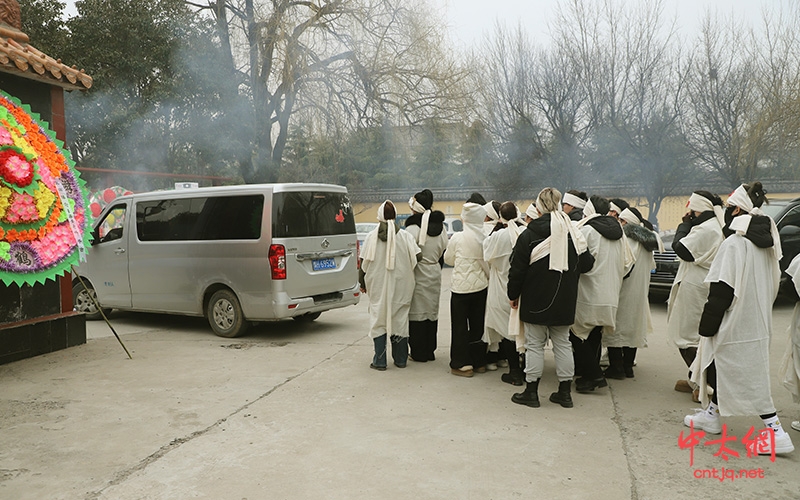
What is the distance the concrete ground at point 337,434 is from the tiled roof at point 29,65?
3.13 metres

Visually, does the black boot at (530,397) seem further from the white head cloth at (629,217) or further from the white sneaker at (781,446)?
the white head cloth at (629,217)

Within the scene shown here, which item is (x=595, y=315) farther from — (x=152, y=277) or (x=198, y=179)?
(x=198, y=179)

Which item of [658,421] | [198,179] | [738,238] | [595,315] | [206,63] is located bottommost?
[658,421]

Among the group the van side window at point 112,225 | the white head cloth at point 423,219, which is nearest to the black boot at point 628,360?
the white head cloth at point 423,219

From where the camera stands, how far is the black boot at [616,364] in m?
6.00

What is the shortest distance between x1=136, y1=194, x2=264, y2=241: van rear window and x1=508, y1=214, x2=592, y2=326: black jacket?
3.71 m

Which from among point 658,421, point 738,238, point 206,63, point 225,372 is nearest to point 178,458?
point 225,372

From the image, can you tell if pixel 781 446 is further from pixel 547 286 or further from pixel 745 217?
pixel 547 286

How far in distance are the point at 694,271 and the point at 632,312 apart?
747 millimetres

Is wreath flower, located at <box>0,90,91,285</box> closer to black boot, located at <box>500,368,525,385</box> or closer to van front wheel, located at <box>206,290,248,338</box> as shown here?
van front wheel, located at <box>206,290,248,338</box>

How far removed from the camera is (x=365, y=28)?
16734 mm

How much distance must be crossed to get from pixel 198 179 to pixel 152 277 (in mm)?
6334

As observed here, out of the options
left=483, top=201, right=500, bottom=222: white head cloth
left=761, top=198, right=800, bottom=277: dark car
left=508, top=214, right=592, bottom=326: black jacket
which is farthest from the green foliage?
left=761, top=198, right=800, bottom=277: dark car

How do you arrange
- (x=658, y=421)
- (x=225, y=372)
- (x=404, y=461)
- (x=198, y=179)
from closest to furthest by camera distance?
(x=404, y=461), (x=658, y=421), (x=225, y=372), (x=198, y=179)
